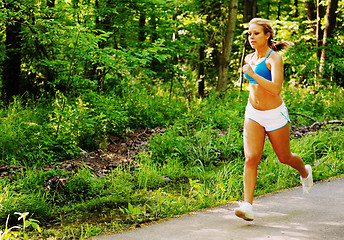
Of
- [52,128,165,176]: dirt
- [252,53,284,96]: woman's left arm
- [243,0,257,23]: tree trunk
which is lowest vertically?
[52,128,165,176]: dirt

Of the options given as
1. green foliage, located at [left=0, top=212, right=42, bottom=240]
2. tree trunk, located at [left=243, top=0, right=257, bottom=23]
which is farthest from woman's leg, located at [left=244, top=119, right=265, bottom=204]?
tree trunk, located at [left=243, top=0, right=257, bottom=23]

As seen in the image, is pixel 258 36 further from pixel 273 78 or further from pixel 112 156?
pixel 112 156

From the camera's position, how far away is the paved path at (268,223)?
141 inches

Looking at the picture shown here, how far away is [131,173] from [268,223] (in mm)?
2545

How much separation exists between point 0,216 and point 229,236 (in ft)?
8.30

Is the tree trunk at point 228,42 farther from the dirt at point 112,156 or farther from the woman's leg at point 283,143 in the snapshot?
the woman's leg at point 283,143

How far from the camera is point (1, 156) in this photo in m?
6.00

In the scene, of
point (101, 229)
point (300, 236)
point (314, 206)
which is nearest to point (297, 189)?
point (314, 206)

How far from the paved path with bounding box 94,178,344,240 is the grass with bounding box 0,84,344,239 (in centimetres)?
29

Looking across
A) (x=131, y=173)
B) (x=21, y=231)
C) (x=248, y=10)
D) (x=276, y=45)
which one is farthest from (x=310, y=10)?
(x=21, y=231)

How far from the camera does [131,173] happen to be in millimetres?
5797

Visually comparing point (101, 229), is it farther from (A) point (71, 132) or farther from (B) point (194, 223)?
(A) point (71, 132)

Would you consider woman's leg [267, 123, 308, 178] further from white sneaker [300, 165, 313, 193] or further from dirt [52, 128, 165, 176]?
dirt [52, 128, 165, 176]

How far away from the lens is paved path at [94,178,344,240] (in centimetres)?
357
